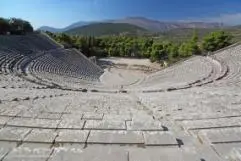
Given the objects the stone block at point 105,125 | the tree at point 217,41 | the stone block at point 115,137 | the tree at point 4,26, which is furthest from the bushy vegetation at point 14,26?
the stone block at point 115,137

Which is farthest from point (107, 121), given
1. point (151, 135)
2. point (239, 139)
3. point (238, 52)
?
point (238, 52)

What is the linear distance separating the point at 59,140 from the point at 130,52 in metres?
60.3

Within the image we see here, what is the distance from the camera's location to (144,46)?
200 ft

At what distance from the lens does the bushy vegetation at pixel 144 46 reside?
4091 cm

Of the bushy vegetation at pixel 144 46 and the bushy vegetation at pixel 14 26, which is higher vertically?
the bushy vegetation at pixel 14 26

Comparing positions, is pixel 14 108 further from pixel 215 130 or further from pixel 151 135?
pixel 215 130

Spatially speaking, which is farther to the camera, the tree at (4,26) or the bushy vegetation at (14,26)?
the bushy vegetation at (14,26)

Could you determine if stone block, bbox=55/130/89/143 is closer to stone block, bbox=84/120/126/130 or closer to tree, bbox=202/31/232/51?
stone block, bbox=84/120/126/130

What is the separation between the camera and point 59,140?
15.1 ft

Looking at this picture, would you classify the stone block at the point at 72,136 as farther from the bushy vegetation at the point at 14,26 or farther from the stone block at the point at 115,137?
the bushy vegetation at the point at 14,26

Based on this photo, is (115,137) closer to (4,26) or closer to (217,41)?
(217,41)

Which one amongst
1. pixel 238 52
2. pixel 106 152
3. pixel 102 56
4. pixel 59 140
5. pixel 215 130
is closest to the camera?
pixel 106 152

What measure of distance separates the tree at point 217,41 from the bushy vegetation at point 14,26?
1254 inches

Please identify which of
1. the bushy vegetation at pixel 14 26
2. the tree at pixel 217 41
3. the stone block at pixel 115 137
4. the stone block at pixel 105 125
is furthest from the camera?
the bushy vegetation at pixel 14 26
